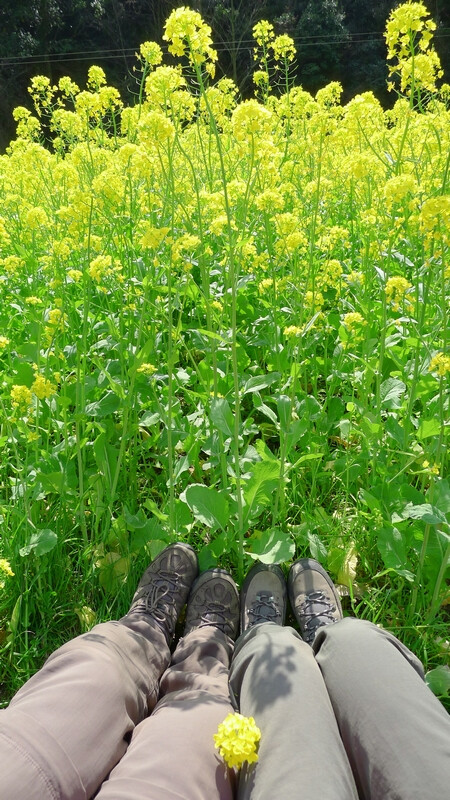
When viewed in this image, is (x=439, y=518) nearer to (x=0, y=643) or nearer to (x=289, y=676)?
(x=289, y=676)

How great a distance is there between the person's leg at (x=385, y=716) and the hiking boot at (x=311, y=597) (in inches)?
11.0

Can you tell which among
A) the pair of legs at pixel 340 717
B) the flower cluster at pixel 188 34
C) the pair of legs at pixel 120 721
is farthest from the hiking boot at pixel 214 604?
the flower cluster at pixel 188 34

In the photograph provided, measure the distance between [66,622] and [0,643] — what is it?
178 millimetres

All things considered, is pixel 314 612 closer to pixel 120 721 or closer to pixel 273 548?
pixel 273 548

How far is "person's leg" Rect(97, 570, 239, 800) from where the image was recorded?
956mm

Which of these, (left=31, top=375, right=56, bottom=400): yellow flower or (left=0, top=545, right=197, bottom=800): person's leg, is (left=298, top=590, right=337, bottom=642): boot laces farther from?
(left=31, top=375, right=56, bottom=400): yellow flower

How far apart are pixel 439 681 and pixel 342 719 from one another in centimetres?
36

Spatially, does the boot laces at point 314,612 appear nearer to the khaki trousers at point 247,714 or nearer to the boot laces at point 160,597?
the khaki trousers at point 247,714

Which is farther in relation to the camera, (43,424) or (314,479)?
(43,424)

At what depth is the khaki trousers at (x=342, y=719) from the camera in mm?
918

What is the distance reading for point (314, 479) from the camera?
1869 mm

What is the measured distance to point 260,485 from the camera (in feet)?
5.42

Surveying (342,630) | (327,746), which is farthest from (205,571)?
(327,746)

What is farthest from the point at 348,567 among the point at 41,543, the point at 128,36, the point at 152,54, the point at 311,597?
the point at 128,36
